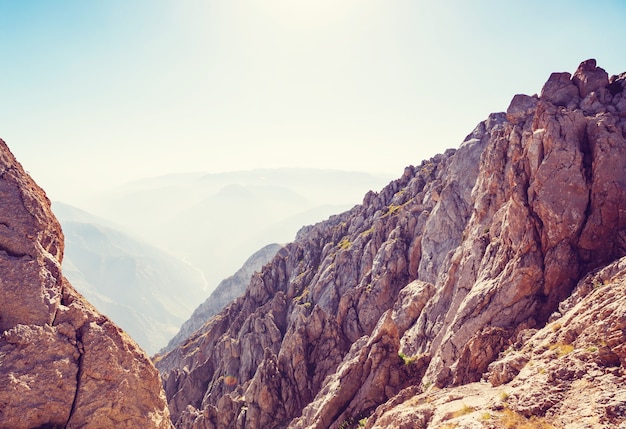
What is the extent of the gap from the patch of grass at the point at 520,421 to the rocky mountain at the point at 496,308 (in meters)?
0.08

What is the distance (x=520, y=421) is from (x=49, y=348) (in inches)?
981

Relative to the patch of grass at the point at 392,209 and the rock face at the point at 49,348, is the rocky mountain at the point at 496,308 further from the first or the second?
the rock face at the point at 49,348

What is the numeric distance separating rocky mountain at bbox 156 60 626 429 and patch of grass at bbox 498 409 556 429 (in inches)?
3.3

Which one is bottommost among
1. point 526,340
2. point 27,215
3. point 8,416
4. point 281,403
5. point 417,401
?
point 281,403

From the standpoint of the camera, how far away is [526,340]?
27.1 meters

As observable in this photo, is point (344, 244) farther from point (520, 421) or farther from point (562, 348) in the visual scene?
point (520, 421)

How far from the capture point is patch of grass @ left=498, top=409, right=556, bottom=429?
17961 mm

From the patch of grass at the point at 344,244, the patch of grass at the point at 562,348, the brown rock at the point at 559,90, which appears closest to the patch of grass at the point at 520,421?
the patch of grass at the point at 562,348

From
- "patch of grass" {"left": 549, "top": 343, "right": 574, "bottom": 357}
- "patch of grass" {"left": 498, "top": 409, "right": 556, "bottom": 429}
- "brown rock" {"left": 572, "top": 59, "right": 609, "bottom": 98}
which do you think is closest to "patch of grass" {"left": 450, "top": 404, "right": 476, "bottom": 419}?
"patch of grass" {"left": 498, "top": 409, "right": 556, "bottom": 429}

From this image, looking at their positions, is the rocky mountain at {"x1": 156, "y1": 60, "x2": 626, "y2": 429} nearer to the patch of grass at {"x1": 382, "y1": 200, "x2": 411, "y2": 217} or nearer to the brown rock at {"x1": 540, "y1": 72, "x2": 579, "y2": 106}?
the brown rock at {"x1": 540, "y1": 72, "x2": 579, "y2": 106}

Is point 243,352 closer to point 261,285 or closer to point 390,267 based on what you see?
point 261,285

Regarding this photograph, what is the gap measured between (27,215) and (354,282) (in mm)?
69786

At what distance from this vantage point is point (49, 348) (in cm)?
2219

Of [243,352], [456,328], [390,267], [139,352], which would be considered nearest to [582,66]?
[456,328]
